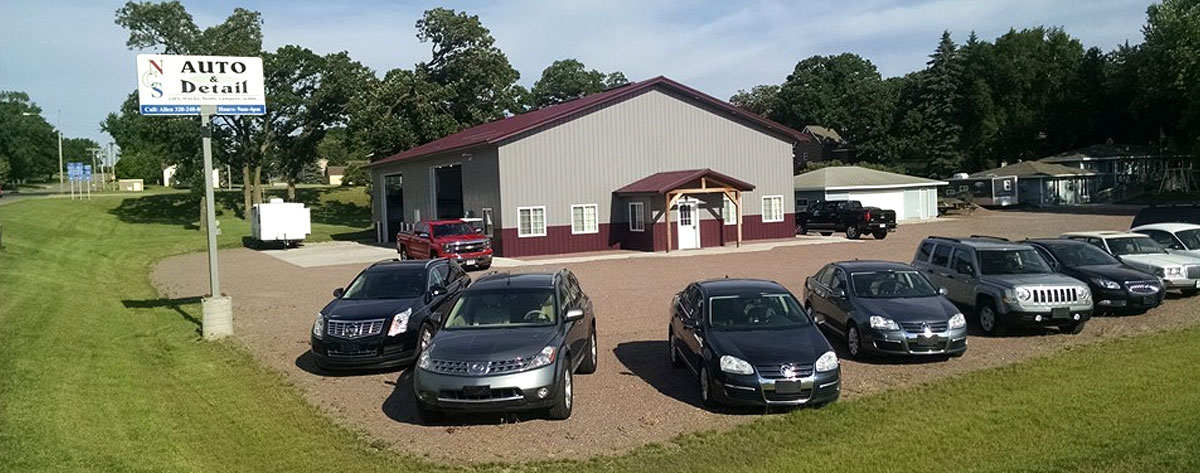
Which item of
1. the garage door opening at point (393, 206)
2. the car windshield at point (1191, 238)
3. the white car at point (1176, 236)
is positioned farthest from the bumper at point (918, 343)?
the garage door opening at point (393, 206)

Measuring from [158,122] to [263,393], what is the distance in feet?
157

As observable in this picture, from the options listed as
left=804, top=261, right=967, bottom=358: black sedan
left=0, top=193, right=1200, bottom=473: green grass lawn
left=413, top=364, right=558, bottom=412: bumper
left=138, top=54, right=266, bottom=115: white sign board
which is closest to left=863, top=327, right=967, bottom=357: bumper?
left=804, top=261, right=967, bottom=358: black sedan

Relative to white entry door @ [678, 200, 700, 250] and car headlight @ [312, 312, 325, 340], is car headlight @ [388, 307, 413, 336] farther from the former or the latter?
white entry door @ [678, 200, 700, 250]

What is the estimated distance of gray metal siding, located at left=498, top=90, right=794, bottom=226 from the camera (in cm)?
3406

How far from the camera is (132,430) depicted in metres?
9.04

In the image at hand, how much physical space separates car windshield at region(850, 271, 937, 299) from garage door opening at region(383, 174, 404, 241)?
36.0 meters

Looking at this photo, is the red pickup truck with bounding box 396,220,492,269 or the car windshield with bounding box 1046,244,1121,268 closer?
the car windshield with bounding box 1046,244,1121,268

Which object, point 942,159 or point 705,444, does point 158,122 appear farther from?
point 942,159

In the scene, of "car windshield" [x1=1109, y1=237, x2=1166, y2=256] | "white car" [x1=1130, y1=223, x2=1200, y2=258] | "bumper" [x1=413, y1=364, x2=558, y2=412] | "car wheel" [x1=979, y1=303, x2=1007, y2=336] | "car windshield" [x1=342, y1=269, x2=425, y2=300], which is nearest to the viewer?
"bumper" [x1=413, y1=364, x2=558, y2=412]

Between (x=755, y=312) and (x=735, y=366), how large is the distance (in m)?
1.46

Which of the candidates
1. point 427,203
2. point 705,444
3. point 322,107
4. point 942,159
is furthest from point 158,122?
point 942,159

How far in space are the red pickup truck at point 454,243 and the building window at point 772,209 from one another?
48.6ft

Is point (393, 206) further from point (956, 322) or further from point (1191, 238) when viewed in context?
point (956, 322)

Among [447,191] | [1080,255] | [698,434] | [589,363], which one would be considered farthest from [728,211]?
[698,434]
